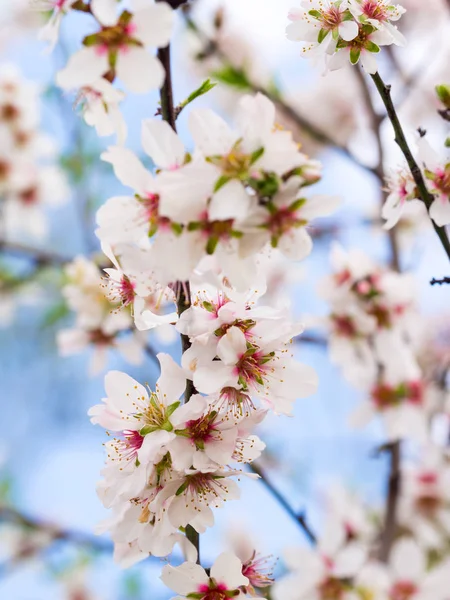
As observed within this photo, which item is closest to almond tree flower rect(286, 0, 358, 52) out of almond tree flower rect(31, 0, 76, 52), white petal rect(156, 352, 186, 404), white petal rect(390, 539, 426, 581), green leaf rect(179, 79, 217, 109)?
green leaf rect(179, 79, 217, 109)

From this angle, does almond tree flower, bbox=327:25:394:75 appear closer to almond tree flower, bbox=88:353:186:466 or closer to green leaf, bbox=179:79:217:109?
green leaf, bbox=179:79:217:109

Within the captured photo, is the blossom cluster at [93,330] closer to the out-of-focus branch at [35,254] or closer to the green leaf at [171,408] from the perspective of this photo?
the out-of-focus branch at [35,254]

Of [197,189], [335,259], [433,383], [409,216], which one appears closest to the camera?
[197,189]

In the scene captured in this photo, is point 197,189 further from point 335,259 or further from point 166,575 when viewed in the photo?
point 335,259

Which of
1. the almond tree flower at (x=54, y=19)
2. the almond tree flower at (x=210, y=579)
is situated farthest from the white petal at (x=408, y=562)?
the almond tree flower at (x=54, y=19)

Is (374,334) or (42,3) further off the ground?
(42,3)

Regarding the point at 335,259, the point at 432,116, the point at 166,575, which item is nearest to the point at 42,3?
the point at 166,575

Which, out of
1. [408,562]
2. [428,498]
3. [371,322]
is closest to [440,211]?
[371,322]
